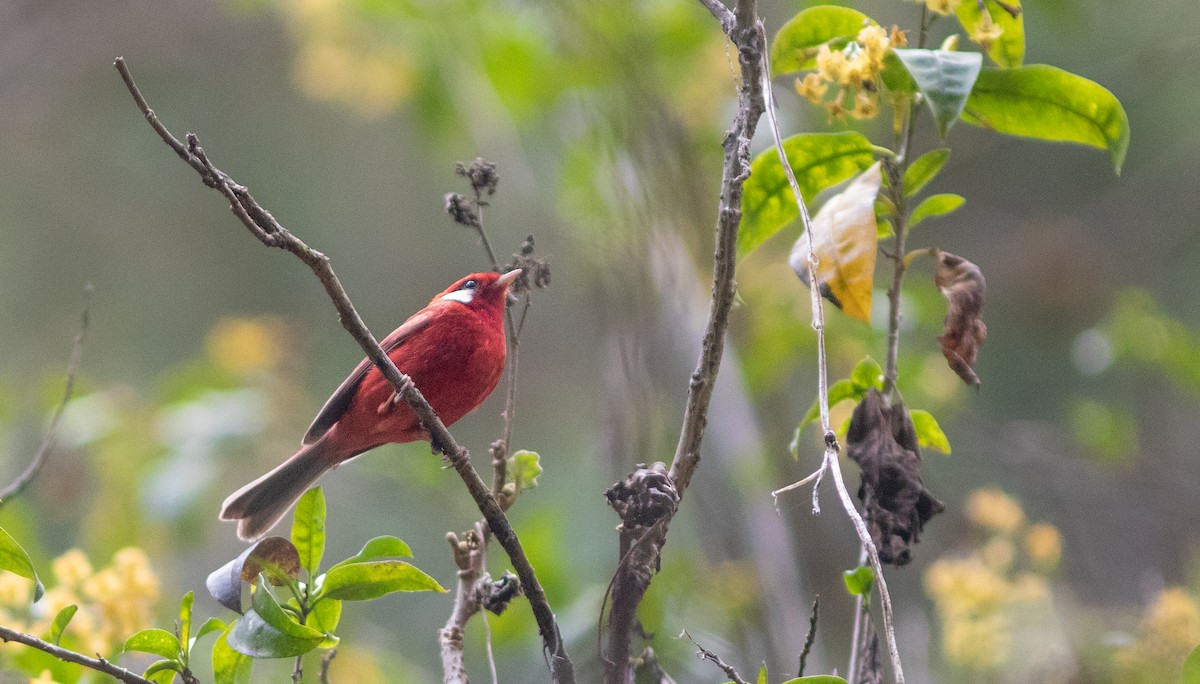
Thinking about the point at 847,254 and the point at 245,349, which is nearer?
the point at 847,254

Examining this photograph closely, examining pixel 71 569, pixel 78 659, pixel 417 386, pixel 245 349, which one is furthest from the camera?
pixel 245 349

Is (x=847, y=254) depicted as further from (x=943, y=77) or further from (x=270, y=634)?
(x=270, y=634)

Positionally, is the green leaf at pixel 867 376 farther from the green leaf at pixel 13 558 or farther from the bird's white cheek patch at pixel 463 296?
the bird's white cheek patch at pixel 463 296

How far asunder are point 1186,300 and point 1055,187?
0.98m

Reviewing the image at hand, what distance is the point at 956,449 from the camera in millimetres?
5051

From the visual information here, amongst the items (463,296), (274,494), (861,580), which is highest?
(463,296)

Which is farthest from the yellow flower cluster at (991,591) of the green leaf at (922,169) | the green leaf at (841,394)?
the green leaf at (922,169)

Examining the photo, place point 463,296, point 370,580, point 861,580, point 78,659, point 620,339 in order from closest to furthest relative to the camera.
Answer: point 78,659 → point 861,580 → point 370,580 → point 620,339 → point 463,296

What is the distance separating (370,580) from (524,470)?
1.40ft

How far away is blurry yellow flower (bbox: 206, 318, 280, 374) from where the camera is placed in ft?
17.6

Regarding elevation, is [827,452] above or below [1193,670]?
above

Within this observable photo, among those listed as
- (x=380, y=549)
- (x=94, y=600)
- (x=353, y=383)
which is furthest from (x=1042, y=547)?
(x=94, y=600)

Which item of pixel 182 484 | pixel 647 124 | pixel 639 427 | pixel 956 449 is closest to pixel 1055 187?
pixel 956 449

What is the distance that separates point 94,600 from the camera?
111 inches
